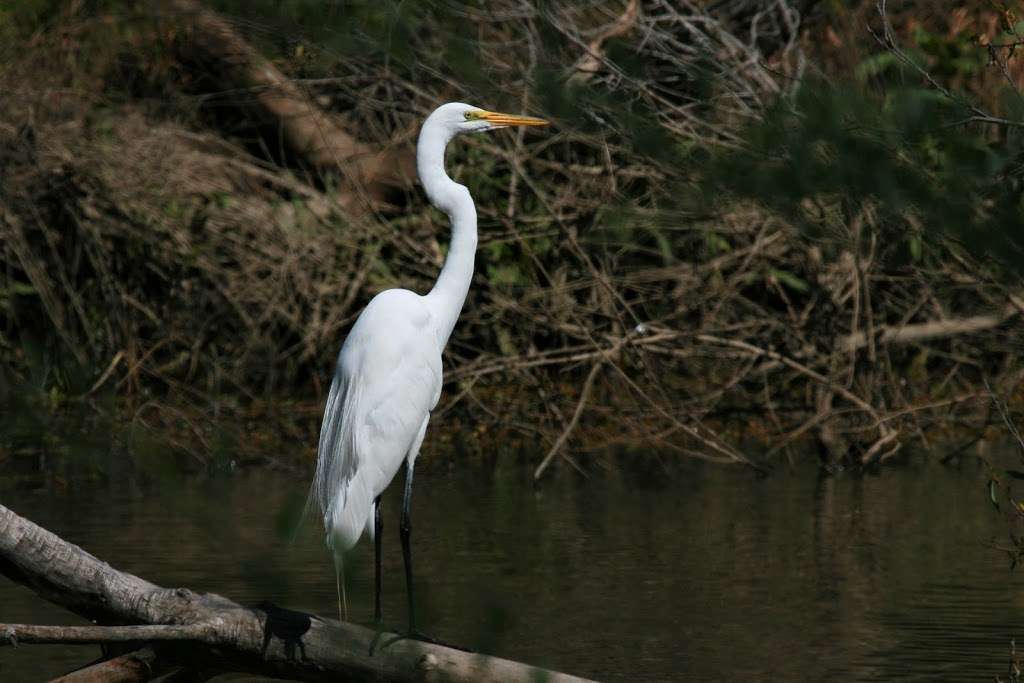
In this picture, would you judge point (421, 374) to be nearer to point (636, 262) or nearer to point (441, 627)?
point (441, 627)

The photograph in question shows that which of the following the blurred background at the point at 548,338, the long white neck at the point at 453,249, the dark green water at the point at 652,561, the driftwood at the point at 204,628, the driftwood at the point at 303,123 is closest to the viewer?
the driftwood at the point at 204,628

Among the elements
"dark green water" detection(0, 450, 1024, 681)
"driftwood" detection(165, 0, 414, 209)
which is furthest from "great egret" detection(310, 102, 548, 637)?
"driftwood" detection(165, 0, 414, 209)

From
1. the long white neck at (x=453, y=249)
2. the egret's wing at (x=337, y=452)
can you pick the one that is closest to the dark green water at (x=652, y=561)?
the egret's wing at (x=337, y=452)

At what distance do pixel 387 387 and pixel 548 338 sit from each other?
5.50 meters

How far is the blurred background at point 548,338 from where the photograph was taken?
5.66m

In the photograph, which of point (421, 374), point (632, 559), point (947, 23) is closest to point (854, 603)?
point (632, 559)

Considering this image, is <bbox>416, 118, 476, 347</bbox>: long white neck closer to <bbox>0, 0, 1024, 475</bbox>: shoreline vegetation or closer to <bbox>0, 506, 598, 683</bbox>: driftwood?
<bbox>0, 506, 598, 683</bbox>: driftwood

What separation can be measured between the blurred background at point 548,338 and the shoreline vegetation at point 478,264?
33 millimetres

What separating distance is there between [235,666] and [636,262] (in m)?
6.42

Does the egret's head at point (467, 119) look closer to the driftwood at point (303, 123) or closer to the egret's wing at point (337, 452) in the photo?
the egret's wing at point (337, 452)

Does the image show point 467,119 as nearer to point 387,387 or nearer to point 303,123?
point 387,387

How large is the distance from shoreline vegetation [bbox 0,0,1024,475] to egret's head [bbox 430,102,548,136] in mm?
2458

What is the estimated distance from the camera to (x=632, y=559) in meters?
6.21

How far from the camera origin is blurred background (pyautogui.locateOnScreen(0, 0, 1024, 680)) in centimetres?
566
